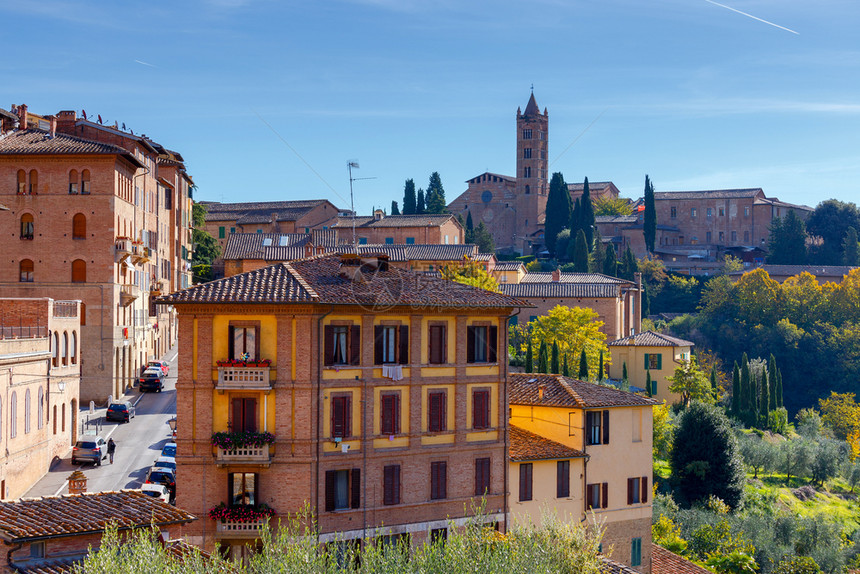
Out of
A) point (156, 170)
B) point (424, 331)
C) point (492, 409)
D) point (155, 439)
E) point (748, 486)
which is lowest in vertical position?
point (748, 486)

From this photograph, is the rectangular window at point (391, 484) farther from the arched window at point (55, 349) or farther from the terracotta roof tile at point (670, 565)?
the arched window at point (55, 349)

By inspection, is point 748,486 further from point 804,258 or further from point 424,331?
point 804,258

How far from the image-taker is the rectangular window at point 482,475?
101ft

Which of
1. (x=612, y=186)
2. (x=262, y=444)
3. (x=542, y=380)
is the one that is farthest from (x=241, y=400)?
(x=612, y=186)

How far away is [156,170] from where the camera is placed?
63.5 m

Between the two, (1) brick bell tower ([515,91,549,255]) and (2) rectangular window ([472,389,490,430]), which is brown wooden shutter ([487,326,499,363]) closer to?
(2) rectangular window ([472,389,490,430])

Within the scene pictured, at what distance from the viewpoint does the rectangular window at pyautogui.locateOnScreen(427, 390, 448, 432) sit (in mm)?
30109

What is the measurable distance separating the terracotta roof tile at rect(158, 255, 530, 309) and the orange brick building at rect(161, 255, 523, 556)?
2.6 inches

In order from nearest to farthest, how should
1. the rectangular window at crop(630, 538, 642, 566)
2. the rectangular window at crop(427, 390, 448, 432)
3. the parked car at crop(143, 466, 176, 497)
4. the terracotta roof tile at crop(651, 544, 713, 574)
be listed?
the rectangular window at crop(427, 390, 448, 432) → the parked car at crop(143, 466, 176, 497) → the rectangular window at crop(630, 538, 642, 566) → the terracotta roof tile at crop(651, 544, 713, 574)

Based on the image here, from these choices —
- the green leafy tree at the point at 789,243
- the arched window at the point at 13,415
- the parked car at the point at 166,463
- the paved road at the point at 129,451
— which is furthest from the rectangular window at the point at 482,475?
the green leafy tree at the point at 789,243

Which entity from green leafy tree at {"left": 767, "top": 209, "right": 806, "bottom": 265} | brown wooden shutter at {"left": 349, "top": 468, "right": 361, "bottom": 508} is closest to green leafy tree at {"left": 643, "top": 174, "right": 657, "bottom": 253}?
green leafy tree at {"left": 767, "top": 209, "right": 806, "bottom": 265}

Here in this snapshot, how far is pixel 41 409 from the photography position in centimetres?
3506

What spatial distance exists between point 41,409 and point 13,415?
3262 mm

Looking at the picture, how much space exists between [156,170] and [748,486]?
135ft
